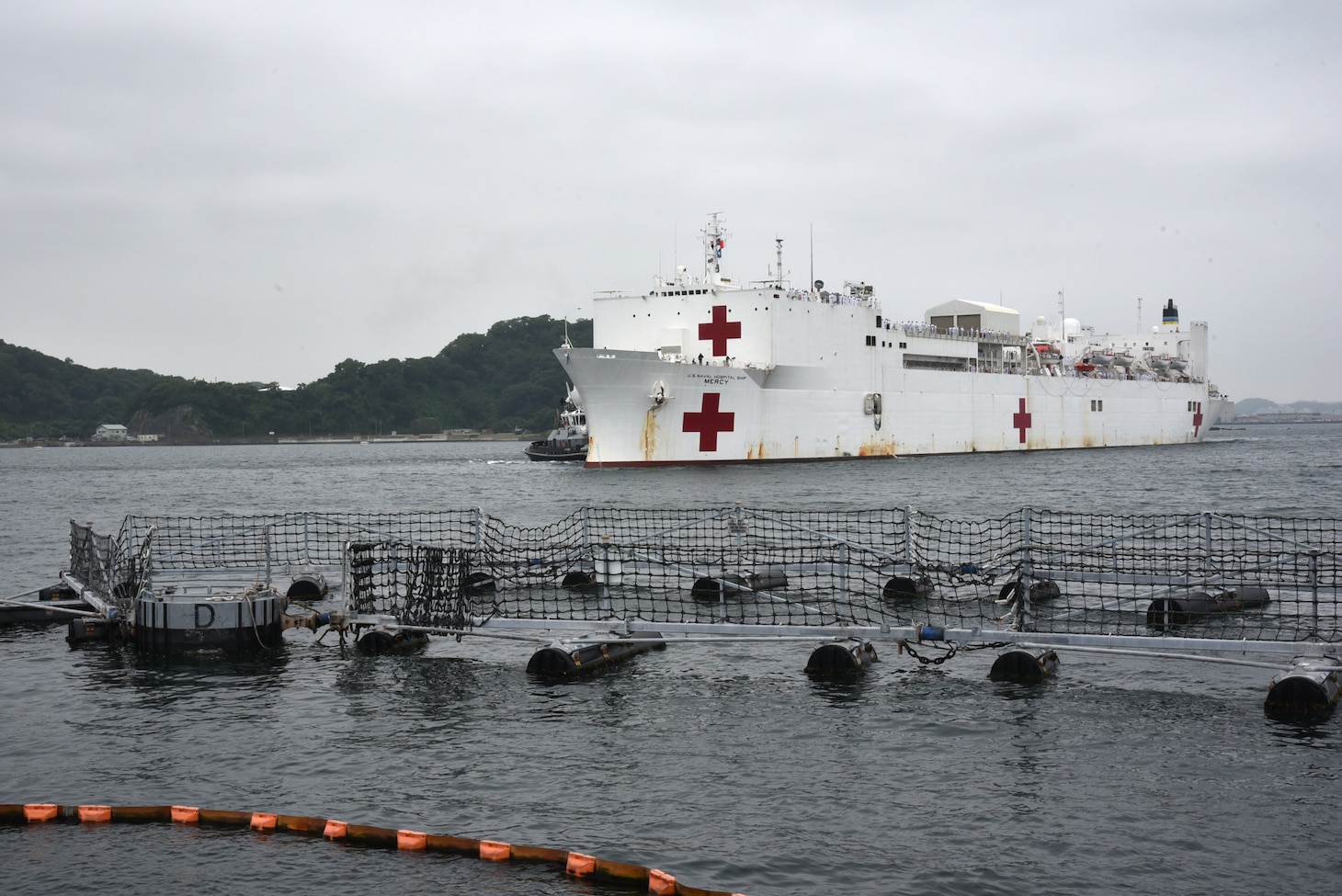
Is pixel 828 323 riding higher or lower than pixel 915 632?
higher

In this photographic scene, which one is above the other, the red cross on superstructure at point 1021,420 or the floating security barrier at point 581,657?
the red cross on superstructure at point 1021,420

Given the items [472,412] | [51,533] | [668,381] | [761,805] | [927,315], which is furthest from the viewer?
[472,412]

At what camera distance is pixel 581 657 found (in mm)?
10422

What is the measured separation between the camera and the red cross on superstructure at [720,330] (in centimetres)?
3816

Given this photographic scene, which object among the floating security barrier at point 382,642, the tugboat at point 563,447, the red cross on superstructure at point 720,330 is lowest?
the floating security barrier at point 382,642

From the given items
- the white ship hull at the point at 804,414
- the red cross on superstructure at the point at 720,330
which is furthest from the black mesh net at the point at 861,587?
the red cross on superstructure at the point at 720,330

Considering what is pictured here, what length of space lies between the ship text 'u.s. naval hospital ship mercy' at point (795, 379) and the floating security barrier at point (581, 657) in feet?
75.3

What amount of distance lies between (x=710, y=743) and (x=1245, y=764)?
3.52m

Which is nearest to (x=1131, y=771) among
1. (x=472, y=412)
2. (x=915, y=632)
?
(x=915, y=632)

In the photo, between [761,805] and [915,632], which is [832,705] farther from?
[761,805]

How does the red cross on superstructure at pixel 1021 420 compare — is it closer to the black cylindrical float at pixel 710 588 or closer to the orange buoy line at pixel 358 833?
the black cylindrical float at pixel 710 588

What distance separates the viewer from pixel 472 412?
127m

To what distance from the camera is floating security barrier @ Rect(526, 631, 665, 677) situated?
10336mm

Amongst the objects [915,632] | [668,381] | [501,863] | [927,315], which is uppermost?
[927,315]
